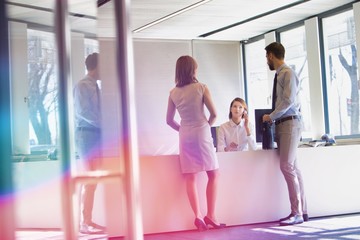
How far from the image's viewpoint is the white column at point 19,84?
79 cm

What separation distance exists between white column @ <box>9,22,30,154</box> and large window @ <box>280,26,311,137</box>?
754 centimetres

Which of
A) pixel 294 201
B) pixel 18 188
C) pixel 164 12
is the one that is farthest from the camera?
pixel 164 12

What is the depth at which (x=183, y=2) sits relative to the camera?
6.69 metres

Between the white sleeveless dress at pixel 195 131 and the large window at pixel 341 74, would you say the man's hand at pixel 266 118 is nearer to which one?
the white sleeveless dress at pixel 195 131

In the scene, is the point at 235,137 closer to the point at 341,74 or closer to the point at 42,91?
the point at 341,74

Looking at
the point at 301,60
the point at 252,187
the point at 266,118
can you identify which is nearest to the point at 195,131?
the point at 266,118

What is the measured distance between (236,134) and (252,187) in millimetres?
632

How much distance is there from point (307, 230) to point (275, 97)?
1185 millimetres

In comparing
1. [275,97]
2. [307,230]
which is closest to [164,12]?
[275,97]

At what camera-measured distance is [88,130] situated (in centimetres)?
84

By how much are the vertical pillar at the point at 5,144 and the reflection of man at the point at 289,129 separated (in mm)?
3780

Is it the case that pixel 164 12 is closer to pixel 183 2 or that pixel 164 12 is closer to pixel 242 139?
pixel 183 2

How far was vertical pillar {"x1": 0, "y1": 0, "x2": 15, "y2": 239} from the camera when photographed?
769 millimetres

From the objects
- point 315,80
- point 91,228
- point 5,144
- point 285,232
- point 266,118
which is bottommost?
point 285,232
